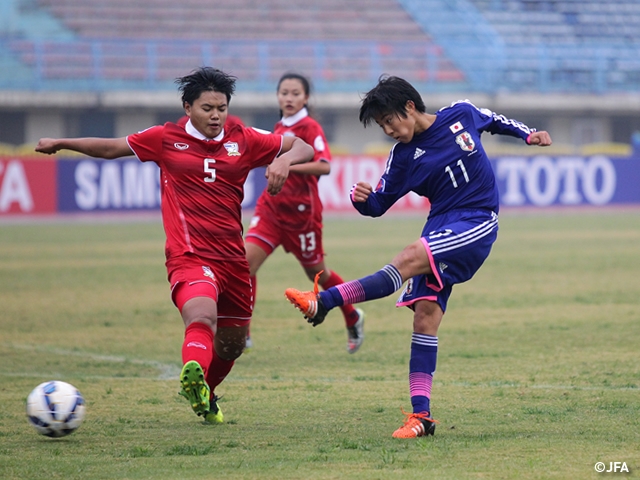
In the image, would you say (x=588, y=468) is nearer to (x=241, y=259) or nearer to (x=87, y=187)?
(x=241, y=259)

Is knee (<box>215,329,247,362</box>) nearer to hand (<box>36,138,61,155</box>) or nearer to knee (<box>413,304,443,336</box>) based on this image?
knee (<box>413,304,443,336</box>)

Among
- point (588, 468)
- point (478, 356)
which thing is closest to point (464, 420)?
point (588, 468)

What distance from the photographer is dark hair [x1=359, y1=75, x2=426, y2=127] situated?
5508mm

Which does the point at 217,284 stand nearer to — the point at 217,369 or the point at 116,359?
the point at 217,369

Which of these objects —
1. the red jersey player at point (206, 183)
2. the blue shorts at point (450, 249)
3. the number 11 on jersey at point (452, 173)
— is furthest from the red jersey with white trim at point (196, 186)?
the number 11 on jersey at point (452, 173)

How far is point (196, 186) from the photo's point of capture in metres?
5.86

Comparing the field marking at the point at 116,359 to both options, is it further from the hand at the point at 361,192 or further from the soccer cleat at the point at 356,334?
the hand at the point at 361,192

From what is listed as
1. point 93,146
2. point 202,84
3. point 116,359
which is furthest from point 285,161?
point 116,359

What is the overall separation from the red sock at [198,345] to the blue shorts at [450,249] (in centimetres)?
111

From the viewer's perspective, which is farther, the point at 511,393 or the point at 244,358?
the point at 244,358

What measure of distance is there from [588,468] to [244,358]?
4694 millimetres

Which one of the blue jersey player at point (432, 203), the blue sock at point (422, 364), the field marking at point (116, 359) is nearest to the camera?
the blue jersey player at point (432, 203)

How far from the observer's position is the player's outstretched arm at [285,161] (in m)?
5.61

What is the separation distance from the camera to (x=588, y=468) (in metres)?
4.52
